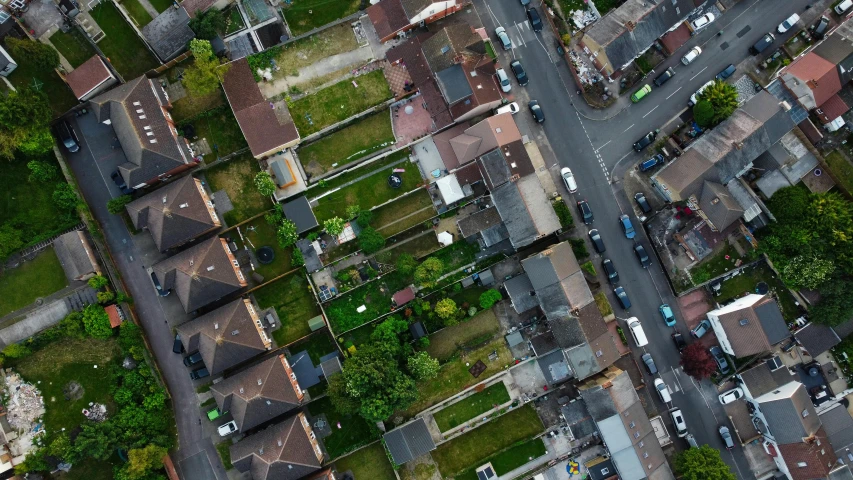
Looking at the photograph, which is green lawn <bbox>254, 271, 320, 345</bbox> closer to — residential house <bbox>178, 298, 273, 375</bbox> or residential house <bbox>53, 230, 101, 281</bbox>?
residential house <bbox>178, 298, 273, 375</bbox>

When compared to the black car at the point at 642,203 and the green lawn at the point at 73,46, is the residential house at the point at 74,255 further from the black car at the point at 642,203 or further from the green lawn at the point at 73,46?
the black car at the point at 642,203

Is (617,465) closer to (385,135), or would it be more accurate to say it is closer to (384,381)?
(384,381)

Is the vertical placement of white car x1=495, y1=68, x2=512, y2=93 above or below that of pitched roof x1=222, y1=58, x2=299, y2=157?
below

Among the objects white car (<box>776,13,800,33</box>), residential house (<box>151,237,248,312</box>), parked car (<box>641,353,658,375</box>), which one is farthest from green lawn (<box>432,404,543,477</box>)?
white car (<box>776,13,800,33</box>)

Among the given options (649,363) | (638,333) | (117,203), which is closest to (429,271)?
(638,333)

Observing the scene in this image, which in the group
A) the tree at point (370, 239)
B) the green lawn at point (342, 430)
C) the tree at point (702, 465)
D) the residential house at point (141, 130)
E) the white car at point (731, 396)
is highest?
the residential house at point (141, 130)

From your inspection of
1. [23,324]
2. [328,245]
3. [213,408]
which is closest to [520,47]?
[328,245]

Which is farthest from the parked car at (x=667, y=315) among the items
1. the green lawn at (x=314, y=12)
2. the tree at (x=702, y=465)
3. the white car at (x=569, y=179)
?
the green lawn at (x=314, y=12)
